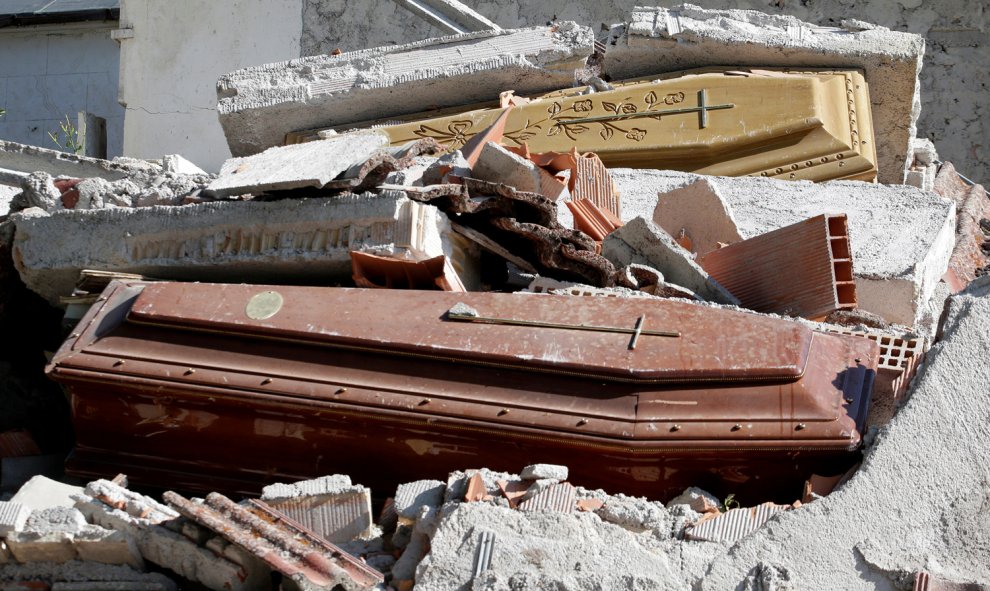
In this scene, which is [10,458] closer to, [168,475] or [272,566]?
[168,475]

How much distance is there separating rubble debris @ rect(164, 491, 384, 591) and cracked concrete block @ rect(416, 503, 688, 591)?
0.21 metres

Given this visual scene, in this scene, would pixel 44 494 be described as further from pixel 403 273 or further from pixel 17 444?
pixel 403 273

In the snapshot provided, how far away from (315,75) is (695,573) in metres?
4.61

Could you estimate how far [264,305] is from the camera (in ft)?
16.2

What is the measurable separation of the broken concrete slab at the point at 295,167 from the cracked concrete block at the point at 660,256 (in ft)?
3.08

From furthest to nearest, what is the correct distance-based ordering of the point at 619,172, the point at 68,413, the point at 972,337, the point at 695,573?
the point at 619,172
the point at 68,413
the point at 972,337
the point at 695,573

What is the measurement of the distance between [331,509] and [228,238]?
63.5 inches

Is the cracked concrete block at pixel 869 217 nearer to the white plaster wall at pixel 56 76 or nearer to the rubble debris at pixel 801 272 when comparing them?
the rubble debris at pixel 801 272

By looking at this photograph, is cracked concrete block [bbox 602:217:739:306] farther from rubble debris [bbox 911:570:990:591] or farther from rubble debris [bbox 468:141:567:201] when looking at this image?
rubble debris [bbox 911:570:990:591]

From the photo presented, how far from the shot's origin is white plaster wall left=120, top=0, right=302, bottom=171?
9.63 metres

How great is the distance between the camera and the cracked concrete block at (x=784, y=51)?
740 centimetres

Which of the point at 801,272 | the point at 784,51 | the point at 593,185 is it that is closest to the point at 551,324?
the point at 801,272

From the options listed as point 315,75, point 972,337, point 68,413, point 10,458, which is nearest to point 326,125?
point 315,75

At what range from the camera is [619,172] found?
22.5 feet
